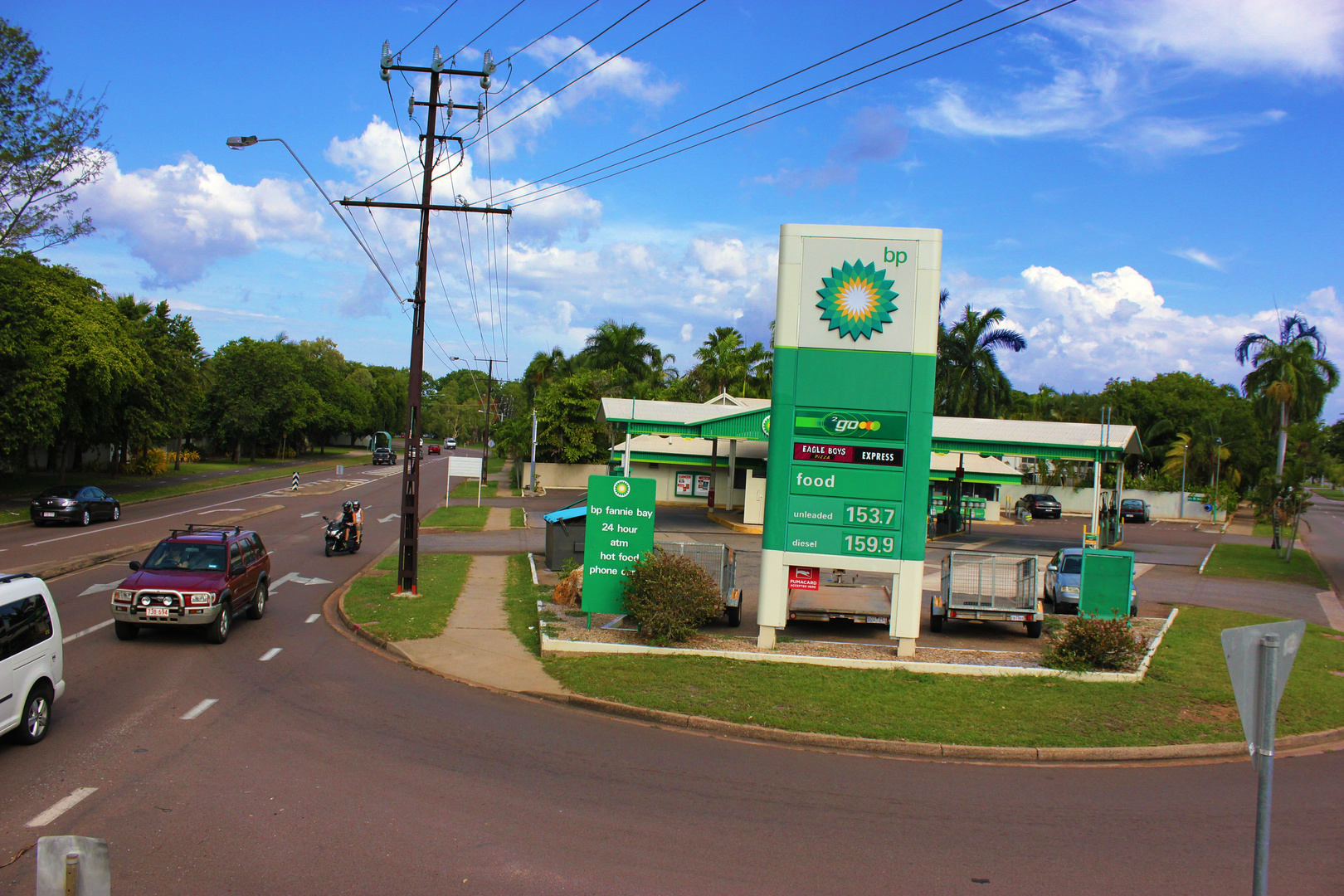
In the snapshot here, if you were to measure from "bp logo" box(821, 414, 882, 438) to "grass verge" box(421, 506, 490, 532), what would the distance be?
2313 cm

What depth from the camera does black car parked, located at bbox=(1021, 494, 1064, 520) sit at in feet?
171

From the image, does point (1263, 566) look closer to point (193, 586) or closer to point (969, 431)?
→ point (969, 431)

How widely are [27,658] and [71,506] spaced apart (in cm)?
2669

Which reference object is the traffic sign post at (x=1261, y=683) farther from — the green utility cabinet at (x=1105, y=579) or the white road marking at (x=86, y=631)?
the white road marking at (x=86, y=631)

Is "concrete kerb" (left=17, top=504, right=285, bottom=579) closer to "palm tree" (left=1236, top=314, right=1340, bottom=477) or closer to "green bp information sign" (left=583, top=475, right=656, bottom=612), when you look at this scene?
"green bp information sign" (left=583, top=475, right=656, bottom=612)

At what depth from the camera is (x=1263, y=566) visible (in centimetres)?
3062

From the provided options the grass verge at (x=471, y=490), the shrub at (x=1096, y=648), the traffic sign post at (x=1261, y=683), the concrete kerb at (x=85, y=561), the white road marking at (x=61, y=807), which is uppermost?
the traffic sign post at (x=1261, y=683)

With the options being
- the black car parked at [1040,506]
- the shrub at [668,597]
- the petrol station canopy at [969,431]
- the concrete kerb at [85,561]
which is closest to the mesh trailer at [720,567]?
the shrub at [668,597]

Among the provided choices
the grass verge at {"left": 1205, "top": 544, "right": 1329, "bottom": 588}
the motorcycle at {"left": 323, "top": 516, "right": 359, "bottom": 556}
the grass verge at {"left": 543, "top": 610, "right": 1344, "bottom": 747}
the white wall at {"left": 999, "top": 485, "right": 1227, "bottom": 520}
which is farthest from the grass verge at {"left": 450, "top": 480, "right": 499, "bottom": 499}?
the grass verge at {"left": 543, "top": 610, "right": 1344, "bottom": 747}

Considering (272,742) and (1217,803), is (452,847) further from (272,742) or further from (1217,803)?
(1217,803)

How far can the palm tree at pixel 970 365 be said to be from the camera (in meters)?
56.8

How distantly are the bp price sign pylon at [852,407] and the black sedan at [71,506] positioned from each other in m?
28.2

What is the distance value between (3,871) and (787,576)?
32.8 ft

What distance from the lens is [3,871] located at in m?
5.57
